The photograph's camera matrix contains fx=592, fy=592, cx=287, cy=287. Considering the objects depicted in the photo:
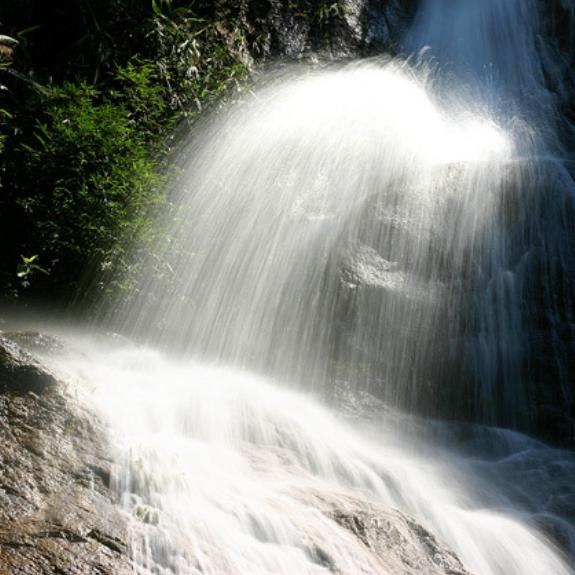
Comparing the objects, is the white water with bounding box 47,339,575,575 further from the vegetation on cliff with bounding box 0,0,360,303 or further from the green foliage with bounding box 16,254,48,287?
the vegetation on cliff with bounding box 0,0,360,303

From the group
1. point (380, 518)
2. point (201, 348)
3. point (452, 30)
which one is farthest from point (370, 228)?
point (452, 30)

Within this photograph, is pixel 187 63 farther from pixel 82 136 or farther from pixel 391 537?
pixel 391 537

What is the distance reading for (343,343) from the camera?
360 inches

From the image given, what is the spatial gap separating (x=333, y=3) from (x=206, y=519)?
43.0ft

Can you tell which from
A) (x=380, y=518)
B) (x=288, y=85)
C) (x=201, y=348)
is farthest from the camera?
(x=288, y=85)

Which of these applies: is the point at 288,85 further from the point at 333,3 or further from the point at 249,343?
the point at 249,343

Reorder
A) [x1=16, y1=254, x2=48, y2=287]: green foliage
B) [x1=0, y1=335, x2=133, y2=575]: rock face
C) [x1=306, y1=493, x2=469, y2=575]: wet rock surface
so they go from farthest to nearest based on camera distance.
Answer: [x1=16, y1=254, x2=48, y2=287]: green foliage, [x1=306, y1=493, x2=469, y2=575]: wet rock surface, [x1=0, y1=335, x2=133, y2=575]: rock face

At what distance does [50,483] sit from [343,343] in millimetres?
6283

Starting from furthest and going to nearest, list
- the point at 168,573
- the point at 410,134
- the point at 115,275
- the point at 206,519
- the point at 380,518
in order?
1. the point at 410,134
2. the point at 115,275
3. the point at 380,518
4. the point at 206,519
5. the point at 168,573

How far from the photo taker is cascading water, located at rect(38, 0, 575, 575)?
4070 mm

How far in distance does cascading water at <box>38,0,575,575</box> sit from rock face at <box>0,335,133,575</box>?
19cm

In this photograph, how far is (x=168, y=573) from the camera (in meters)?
3.00

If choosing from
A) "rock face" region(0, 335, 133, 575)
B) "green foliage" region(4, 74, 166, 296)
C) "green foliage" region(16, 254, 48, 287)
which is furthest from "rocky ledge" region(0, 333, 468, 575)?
"green foliage" region(4, 74, 166, 296)

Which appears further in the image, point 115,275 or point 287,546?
point 115,275
